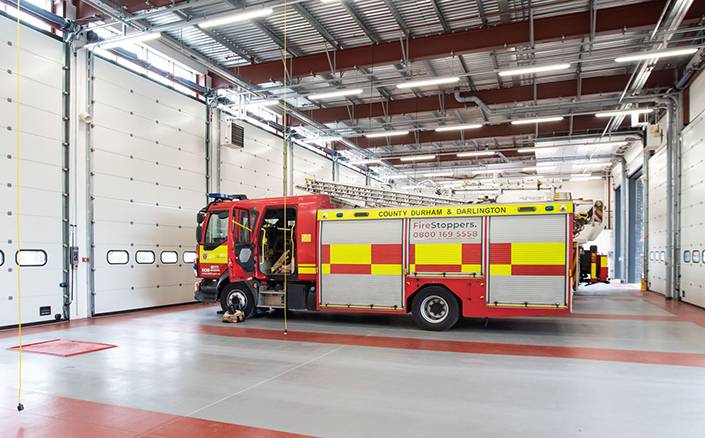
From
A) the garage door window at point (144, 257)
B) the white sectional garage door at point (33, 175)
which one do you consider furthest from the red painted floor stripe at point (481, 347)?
the garage door window at point (144, 257)

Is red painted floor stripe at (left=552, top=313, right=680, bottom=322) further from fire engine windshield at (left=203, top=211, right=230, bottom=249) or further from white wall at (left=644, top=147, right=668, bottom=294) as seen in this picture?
fire engine windshield at (left=203, top=211, right=230, bottom=249)

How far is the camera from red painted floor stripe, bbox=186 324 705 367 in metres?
6.47

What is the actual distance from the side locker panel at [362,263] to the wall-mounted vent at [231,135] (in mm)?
6316

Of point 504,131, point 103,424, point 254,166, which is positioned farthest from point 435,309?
point 504,131

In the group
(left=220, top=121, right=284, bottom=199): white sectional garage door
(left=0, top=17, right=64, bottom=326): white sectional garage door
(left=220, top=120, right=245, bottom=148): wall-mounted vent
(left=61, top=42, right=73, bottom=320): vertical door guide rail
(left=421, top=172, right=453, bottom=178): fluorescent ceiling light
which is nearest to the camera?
(left=0, top=17, right=64, bottom=326): white sectional garage door

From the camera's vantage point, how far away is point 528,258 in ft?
26.4

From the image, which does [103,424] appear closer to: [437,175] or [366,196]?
[366,196]

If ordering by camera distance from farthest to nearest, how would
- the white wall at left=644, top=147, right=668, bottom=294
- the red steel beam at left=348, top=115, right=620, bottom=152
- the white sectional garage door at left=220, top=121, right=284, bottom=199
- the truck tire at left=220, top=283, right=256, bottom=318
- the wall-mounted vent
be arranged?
the red steel beam at left=348, top=115, right=620, bottom=152
the white wall at left=644, top=147, right=668, bottom=294
the white sectional garage door at left=220, top=121, right=284, bottom=199
the wall-mounted vent
the truck tire at left=220, top=283, right=256, bottom=318

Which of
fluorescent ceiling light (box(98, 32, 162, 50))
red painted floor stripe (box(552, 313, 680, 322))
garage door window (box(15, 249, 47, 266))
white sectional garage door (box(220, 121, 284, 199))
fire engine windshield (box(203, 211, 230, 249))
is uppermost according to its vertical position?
fluorescent ceiling light (box(98, 32, 162, 50))

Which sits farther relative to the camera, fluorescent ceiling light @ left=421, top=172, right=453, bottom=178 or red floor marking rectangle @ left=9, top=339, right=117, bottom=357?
fluorescent ceiling light @ left=421, top=172, right=453, bottom=178

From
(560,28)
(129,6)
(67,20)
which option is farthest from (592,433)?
(67,20)

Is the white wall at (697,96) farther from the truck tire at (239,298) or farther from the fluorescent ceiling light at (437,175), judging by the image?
the fluorescent ceiling light at (437,175)

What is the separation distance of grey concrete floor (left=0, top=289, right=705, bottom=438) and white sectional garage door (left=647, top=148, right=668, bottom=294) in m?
8.33

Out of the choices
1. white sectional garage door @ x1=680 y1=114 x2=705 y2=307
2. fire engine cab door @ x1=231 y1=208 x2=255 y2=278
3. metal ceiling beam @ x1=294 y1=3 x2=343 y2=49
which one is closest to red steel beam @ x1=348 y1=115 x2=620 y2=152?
white sectional garage door @ x1=680 y1=114 x2=705 y2=307
